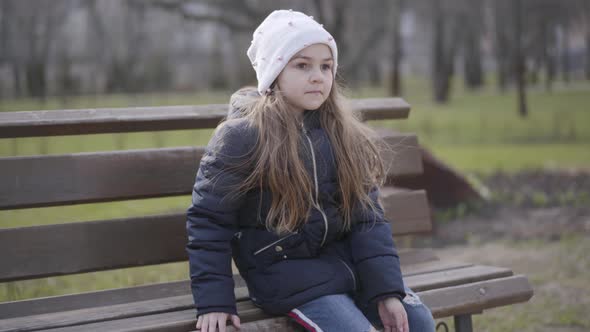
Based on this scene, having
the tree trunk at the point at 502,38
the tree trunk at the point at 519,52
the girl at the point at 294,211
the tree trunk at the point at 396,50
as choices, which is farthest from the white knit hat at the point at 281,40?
the tree trunk at the point at 502,38

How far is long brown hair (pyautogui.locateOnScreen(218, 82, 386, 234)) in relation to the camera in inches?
93.9

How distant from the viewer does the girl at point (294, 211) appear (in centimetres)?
233

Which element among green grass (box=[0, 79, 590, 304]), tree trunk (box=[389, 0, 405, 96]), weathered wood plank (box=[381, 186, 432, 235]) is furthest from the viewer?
tree trunk (box=[389, 0, 405, 96])

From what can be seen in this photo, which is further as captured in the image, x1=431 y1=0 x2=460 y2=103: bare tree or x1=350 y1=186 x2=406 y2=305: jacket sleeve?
x1=431 y1=0 x2=460 y2=103: bare tree

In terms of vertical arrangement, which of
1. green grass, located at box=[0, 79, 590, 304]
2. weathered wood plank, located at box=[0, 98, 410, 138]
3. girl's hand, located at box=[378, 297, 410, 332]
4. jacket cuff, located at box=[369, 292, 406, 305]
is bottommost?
green grass, located at box=[0, 79, 590, 304]

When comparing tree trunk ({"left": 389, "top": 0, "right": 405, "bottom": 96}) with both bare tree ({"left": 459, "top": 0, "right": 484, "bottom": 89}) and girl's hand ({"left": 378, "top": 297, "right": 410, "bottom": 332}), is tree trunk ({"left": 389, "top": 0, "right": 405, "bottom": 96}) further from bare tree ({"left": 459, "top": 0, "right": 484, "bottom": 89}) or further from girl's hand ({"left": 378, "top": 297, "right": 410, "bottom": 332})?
girl's hand ({"left": 378, "top": 297, "right": 410, "bottom": 332})

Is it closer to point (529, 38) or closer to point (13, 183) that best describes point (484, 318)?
point (13, 183)

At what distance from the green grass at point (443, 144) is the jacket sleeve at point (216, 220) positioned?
0.94m

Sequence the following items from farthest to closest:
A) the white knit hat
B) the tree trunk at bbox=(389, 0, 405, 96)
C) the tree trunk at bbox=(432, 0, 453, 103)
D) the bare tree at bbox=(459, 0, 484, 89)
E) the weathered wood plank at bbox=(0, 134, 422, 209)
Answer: the tree trunk at bbox=(432, 0, 453, 103) < the bare tree at bbox=(459, 0, 484, 89) < the tree trunk at bbox=(389, 0, 405, 96) < the weathered wood plank at bbox=(0, 134, 422, 209) < the white knit hat

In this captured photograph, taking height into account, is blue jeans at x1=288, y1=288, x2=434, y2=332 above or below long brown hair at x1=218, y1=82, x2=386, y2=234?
below

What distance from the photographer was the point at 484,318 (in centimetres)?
415

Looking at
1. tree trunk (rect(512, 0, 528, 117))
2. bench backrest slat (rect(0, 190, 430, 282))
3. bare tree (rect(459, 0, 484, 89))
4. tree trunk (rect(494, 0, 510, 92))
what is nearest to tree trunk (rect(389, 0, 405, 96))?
bare tree (rect(459, 0, 484, 89))

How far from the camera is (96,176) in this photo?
108 inches

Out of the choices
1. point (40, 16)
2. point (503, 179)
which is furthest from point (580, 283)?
point (40, 16)
